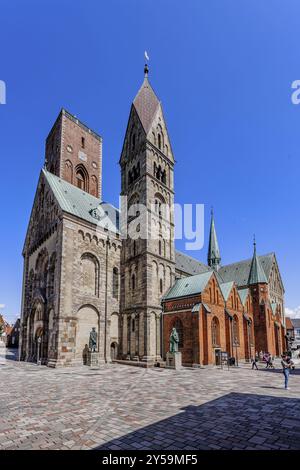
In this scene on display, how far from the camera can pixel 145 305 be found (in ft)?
103

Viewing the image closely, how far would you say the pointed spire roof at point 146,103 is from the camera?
39.2 metres

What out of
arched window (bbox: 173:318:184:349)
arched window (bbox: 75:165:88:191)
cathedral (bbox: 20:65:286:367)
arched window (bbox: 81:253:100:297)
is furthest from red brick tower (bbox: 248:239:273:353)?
arched window (bbox: 75:165:88:191)

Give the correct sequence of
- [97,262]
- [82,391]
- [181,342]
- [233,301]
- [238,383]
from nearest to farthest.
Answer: [82,391], [238,383], [181,342], [97,262], [233,301]

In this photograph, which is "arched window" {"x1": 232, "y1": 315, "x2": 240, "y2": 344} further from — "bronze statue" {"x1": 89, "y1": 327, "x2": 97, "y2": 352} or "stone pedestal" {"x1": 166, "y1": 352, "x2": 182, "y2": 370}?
"bronze statue" {"x1": 89, "y1": 327, "x2": 97, "y2": 352}

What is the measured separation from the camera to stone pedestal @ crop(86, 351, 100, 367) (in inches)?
1109

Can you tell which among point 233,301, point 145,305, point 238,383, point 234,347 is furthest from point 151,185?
point 238,383

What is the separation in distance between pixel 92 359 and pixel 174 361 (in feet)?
24.6

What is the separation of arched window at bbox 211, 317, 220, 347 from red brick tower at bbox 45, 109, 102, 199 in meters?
25.8

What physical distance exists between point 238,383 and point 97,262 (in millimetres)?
19025

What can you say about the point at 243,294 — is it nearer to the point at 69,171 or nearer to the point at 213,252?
the point at 213,252

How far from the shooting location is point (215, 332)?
32.1m

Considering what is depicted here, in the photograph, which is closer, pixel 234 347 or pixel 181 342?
pixel 181 342

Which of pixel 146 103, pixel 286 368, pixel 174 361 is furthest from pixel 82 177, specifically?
pixel 286 368
